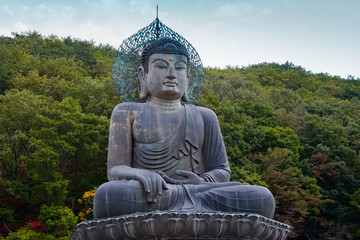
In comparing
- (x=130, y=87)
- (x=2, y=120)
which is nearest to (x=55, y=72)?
(x=2, y=120)

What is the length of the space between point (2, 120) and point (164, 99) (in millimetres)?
15439

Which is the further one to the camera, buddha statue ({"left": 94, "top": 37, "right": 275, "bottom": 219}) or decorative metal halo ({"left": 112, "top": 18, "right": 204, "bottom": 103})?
decorative metal halo ({"left": 112, "top": 18, "right": 204, "bottom": 103})

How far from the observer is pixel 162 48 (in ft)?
23.3

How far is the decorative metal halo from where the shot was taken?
306 inches

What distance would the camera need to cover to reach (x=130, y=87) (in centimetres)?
783

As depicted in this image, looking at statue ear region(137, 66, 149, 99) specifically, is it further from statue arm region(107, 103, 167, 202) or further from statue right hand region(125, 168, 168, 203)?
statue right hand region(125, 168, 168, 203)

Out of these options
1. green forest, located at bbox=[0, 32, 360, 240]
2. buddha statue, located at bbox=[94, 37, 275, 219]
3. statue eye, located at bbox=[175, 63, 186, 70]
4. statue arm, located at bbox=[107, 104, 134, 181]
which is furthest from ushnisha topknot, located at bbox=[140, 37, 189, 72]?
green forest, located at bbox=[0, 32, 360, 240]

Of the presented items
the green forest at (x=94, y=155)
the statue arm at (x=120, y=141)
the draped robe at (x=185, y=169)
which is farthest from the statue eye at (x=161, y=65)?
the green forest at (x=94, y=155)

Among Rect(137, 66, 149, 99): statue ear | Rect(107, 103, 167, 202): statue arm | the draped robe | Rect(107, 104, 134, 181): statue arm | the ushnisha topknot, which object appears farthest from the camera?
Rect(137, 66, 149, 99): statue ear

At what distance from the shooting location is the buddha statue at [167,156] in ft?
18.7

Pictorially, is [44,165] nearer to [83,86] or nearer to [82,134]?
[82,134]

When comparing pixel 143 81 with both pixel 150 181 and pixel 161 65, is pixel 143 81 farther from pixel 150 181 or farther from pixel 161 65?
pixel 150 181

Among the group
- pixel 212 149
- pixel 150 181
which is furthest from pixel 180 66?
pixel 150 181

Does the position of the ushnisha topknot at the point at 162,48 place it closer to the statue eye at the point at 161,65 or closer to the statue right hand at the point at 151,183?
the statue eye at the point at 161,65
